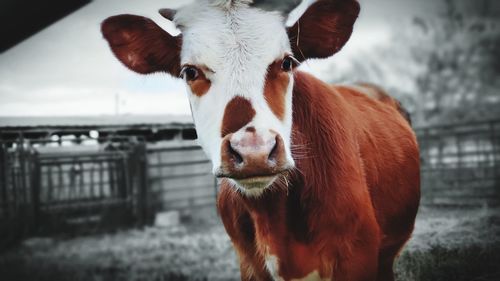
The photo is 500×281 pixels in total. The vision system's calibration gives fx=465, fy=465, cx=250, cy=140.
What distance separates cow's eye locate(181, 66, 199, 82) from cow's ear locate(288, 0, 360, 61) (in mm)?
494

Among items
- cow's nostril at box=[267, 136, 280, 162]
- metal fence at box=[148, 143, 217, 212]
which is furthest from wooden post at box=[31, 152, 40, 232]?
cow's nostril at box=[267, 136, 280, 162]

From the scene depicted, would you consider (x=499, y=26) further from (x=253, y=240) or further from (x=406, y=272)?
(x=253, y=240)

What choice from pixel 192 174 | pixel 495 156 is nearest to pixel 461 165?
pixel 495 156

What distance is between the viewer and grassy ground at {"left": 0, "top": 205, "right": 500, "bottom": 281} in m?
3.79

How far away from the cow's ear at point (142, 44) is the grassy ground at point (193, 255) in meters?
2.59

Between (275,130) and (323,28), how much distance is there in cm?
79

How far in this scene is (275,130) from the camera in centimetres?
169

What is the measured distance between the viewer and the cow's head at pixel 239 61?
163 cm

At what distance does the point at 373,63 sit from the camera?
13.2m

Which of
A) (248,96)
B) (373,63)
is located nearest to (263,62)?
(248,96)

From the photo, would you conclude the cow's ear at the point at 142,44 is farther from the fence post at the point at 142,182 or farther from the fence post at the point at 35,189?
the fence post at the point at 142,182

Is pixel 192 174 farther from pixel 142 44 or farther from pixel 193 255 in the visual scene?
pixel 142 44

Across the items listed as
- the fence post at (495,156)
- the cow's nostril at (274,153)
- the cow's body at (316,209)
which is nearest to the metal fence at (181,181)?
the fence post at (495,156)

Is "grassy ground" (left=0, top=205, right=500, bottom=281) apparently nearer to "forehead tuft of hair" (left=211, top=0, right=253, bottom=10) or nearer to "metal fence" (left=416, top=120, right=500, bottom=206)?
"metal fence" (left=416, top=120, right=500, bottom=206)
